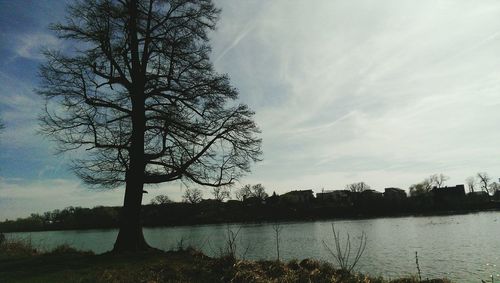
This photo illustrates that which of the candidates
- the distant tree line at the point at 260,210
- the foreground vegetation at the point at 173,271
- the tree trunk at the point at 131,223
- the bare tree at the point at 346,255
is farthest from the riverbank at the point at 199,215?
the foreground vegetation at the point at 173,271

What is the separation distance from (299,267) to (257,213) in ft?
329

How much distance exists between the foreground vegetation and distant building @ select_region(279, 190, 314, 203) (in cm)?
12054

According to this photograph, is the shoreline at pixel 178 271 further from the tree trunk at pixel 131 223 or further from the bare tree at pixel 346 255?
the tree trunk at pixel 131 223

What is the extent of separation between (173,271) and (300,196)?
146381 millimetres

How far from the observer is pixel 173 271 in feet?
34.7

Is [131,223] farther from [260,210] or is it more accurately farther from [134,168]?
[260,210]

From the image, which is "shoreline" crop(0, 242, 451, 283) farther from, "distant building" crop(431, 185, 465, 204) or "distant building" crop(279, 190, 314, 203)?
"distant building" crop(279, 190, 314, 203)

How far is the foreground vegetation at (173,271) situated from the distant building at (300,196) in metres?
121

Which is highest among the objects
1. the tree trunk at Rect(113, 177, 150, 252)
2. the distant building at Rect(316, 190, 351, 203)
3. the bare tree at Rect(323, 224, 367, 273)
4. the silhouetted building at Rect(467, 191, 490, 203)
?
the distant building at Rect(316, 190, 351, 203)

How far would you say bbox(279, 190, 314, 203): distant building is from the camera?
136 m

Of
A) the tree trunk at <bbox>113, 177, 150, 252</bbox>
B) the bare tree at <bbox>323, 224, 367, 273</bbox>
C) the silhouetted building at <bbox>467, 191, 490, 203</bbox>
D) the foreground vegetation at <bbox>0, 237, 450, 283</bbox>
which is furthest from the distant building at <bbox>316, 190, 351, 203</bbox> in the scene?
the foreground vegetation at <bbox>0, 237, 450, 283</bbox>

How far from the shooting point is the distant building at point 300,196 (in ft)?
448

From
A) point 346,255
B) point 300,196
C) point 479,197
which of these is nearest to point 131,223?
point 346,255

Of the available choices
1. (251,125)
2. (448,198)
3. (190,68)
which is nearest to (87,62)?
(190,68)
